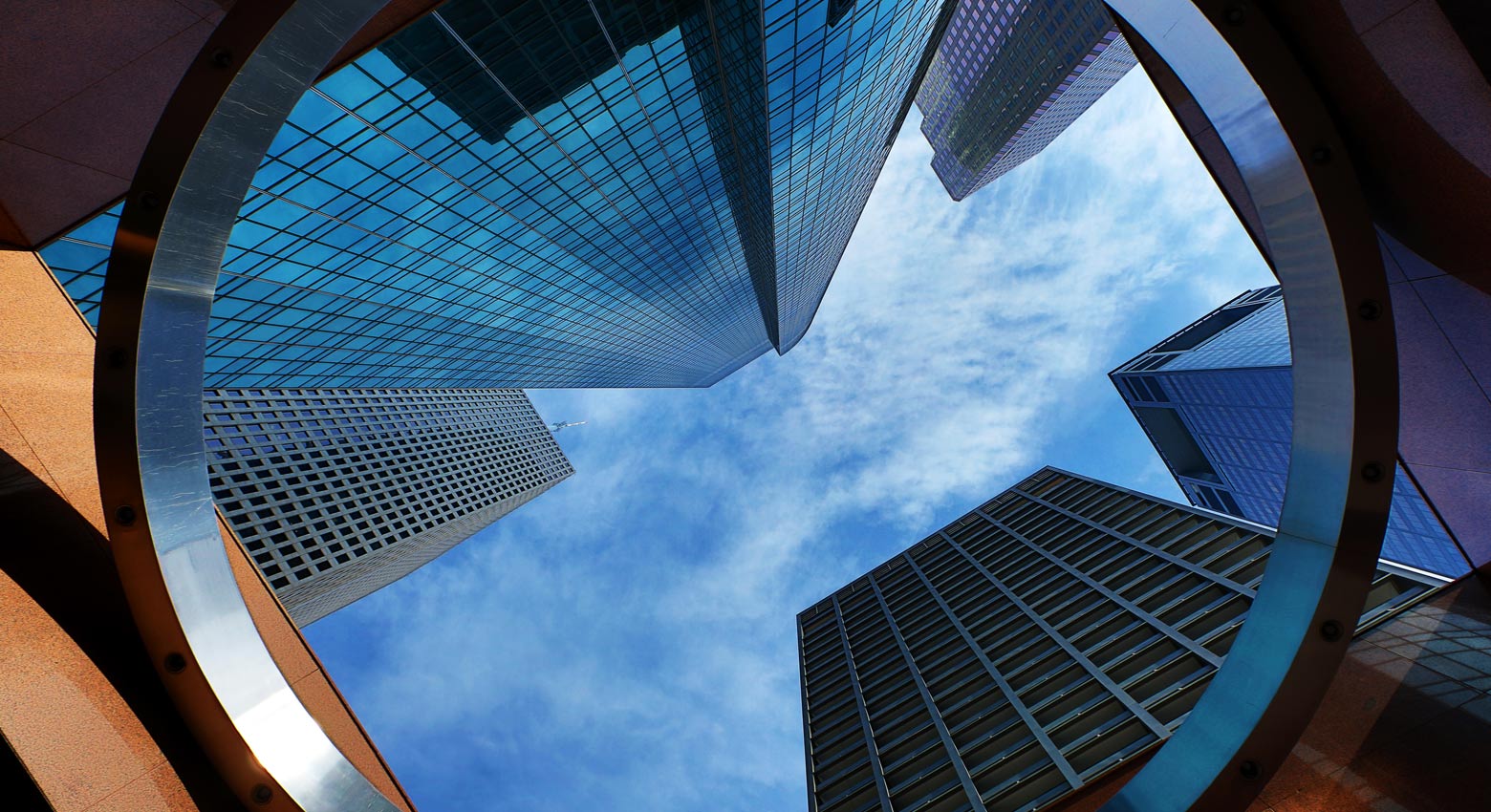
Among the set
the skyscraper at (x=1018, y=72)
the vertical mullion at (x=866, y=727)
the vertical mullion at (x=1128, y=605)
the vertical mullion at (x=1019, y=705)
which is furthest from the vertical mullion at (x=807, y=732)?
the skyscraper at (x=1018, y=72)

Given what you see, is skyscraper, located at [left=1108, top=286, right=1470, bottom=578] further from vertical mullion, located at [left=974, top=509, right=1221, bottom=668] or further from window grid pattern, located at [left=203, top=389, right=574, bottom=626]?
window grid pattern, located at [left=203, top=389, right=574, bottom=626]

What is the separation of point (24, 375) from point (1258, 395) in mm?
113913

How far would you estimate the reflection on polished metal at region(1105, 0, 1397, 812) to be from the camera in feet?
19.8

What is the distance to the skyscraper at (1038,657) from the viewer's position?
2855 cm

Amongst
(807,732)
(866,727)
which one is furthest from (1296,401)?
(807,732)

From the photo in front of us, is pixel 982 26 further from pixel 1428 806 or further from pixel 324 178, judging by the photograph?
pixel 1428 806

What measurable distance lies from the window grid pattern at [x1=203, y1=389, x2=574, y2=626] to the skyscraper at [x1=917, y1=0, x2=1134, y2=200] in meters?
115

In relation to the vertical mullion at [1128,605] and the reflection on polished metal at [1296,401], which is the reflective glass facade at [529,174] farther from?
the vertical mullion at [1128,605]

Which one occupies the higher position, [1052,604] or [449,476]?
[449,476]

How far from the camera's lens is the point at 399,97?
20.7 metres

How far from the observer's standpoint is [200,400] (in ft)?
23.0

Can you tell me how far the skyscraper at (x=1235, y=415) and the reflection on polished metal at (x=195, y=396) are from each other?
8666 cm

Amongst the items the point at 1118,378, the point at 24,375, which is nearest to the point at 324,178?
the point at 24,375

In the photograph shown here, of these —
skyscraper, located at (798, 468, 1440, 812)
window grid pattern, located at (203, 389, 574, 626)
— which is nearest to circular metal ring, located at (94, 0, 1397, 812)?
skyscraper, located at (798, 468, 1440, 812)
